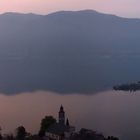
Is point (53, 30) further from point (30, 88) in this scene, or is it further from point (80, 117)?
point (80, 117)

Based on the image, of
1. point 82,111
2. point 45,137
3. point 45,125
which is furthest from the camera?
point 82,111

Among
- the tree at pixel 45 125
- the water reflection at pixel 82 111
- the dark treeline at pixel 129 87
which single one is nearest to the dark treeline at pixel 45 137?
the tree at pixel 45 125

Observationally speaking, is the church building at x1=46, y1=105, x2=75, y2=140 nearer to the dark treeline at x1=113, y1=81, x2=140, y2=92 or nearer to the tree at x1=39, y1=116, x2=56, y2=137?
the tree at x1=39, y1=116, x2=56, y2=137

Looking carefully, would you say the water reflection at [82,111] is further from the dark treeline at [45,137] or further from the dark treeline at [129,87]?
the dark treeline at [129,87]

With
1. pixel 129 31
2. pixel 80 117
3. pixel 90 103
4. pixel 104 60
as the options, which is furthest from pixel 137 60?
pixel 80 117

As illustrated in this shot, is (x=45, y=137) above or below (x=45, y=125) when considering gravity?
below

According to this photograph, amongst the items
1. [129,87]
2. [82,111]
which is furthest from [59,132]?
[129,87]

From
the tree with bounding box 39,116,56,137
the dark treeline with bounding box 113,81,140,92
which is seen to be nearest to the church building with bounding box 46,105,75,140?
the tree with bounding box 39,116,56,137

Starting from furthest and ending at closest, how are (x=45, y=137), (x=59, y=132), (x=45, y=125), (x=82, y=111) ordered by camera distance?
(x=82, y=111) < (x=45, y=125) < (x=45, y=137) < (x=59, y=132)

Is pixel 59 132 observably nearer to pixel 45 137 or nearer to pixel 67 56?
pixel 45 137
